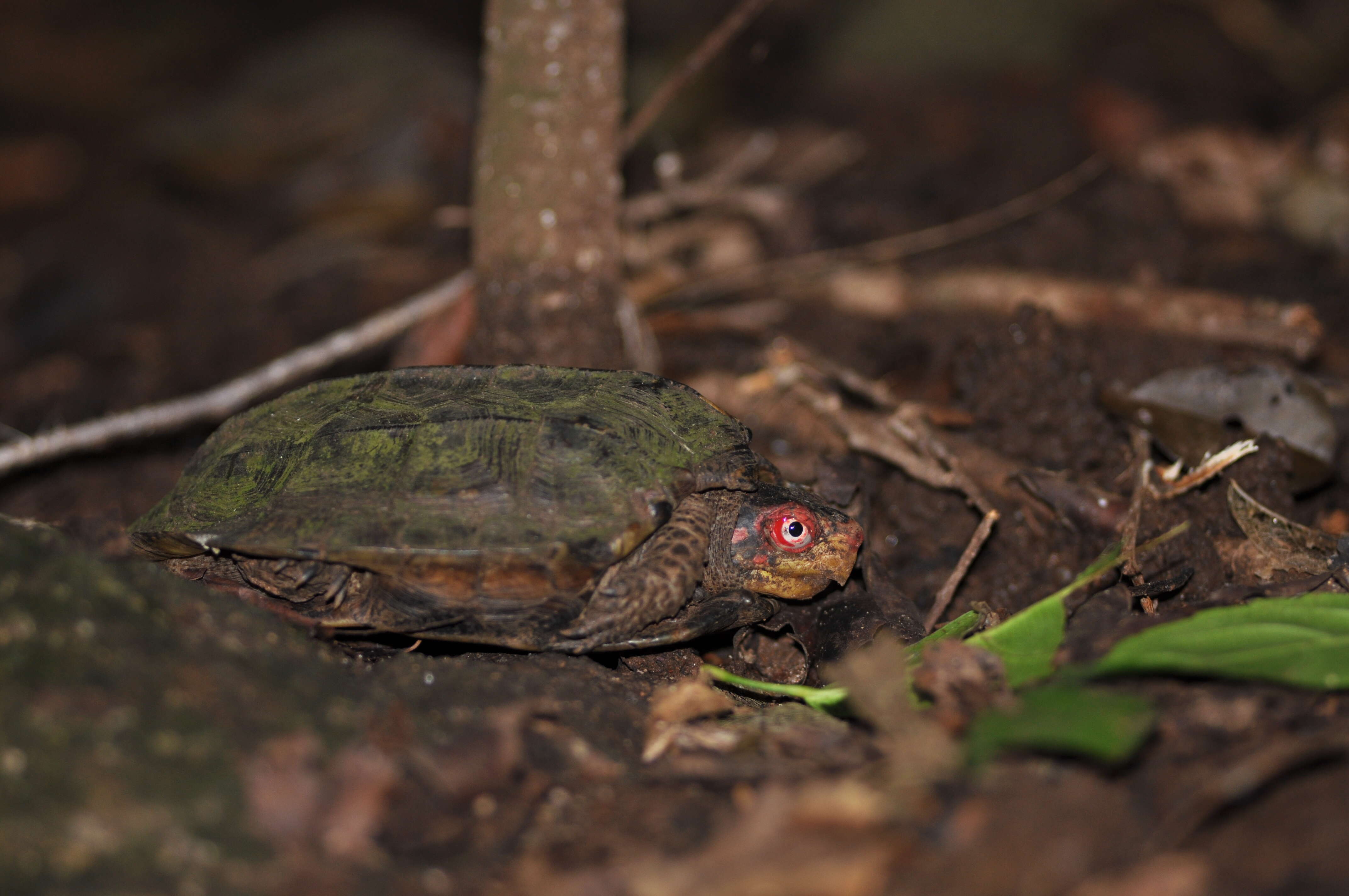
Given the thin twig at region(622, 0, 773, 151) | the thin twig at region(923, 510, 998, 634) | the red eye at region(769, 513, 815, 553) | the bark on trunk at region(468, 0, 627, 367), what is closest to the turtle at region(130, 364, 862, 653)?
the red eye at region(769, 513, 815, 553)

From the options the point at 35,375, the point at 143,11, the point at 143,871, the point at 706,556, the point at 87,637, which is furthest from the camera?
the point at 143,11

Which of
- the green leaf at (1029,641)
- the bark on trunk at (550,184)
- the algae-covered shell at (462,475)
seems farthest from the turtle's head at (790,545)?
the bark on trunk at (550,184)

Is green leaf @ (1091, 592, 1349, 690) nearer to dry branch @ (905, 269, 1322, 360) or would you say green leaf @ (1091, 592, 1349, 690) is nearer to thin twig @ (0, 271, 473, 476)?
dry branch @ (905, 269, 1322, 360)

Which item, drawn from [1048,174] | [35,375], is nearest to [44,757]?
[35,375]

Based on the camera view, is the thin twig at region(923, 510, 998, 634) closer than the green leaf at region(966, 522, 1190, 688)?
No

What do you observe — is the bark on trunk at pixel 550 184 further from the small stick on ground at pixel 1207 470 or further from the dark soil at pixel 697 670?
the small stick on ground at pixel 1207 470

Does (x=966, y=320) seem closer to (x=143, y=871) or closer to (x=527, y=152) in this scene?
(x=527, y=152)
